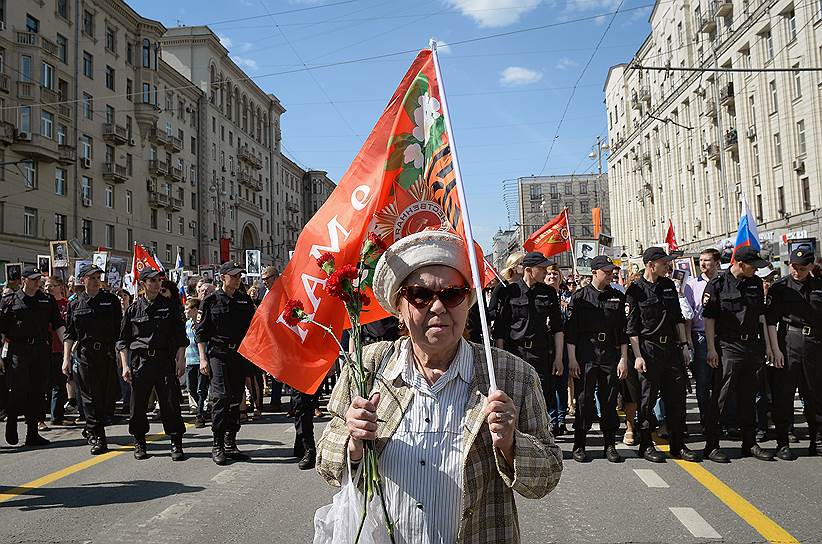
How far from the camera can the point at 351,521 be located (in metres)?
2.24

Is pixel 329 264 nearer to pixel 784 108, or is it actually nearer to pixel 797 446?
pixel 797 446

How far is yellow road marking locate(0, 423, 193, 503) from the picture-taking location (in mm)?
6289

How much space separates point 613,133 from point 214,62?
38968mm

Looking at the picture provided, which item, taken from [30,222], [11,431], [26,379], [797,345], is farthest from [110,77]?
[797,345]

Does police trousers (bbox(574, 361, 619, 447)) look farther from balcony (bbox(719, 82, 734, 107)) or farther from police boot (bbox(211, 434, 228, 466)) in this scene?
balcony (bbox(719, 82, 734, 107))

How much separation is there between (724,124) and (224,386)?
39307 millimetres

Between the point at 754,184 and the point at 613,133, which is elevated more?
the point at 613,133

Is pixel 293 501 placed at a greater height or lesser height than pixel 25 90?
lesser

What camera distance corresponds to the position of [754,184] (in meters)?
36.3

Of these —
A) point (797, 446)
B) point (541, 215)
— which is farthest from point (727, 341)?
point (541, 215)

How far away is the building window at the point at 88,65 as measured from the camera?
42781 millimetres

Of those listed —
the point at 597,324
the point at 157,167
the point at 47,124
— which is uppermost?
the point at 157,167

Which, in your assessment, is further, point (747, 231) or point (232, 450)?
point (747, 231)

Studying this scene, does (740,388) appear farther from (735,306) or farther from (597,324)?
(597,324)
